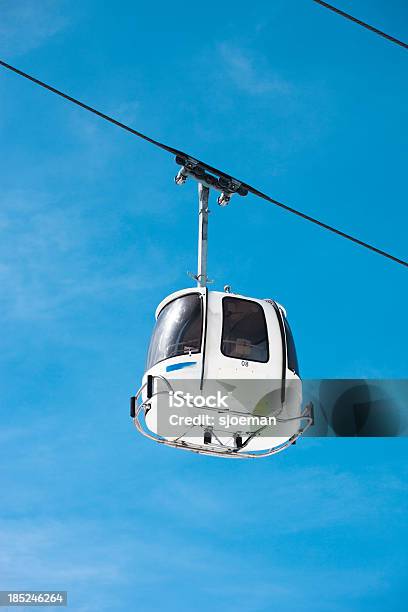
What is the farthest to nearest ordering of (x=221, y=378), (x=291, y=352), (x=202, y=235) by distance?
(x=202, y=235)
(x=291, y=352)
(x=221, y=378)

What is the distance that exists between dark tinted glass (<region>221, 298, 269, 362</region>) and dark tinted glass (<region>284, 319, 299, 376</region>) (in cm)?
37

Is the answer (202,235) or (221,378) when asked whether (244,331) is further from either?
(202,235)

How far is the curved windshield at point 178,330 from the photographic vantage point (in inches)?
548

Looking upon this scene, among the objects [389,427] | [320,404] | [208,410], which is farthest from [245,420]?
[389,427]

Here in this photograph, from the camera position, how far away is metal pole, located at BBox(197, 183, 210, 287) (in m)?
14.8

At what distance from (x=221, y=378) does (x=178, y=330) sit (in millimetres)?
862

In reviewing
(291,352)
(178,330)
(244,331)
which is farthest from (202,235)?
(291,352)

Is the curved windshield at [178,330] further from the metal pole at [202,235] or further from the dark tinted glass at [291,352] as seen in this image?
the dark tinted glass at [291,352]

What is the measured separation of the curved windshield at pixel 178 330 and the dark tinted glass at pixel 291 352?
119 centimetres

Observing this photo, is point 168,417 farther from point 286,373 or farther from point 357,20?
point 357,20

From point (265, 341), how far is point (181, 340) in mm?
1003

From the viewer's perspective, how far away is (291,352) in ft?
47.5

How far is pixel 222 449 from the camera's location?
14141mm

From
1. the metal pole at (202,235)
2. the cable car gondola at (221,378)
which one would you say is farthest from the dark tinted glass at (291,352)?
the metal pole at (202,235)
